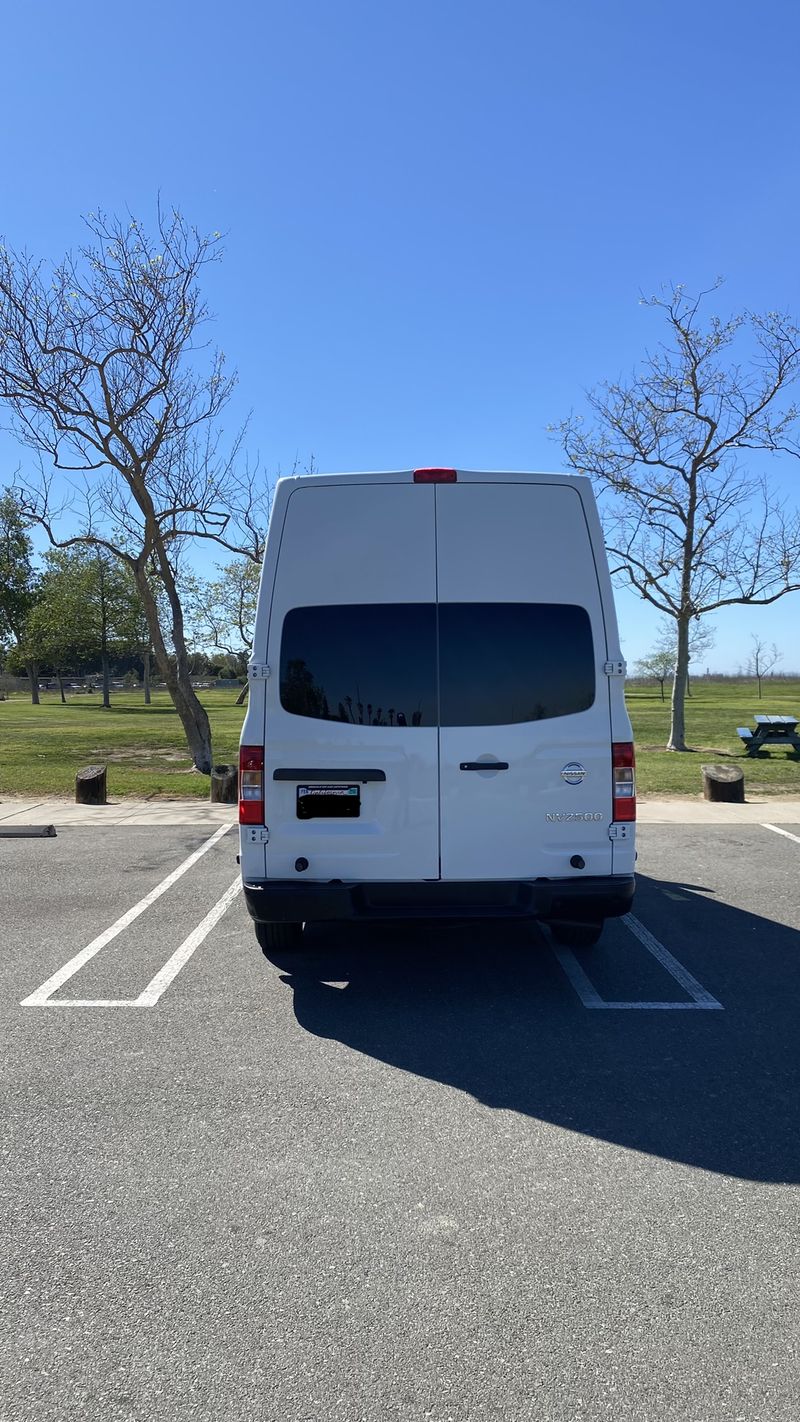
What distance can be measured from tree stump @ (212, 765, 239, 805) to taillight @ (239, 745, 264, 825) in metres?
7.21

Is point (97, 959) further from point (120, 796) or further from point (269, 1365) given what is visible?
point (120, 796)

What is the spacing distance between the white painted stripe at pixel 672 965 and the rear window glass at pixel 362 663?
208 centimetres

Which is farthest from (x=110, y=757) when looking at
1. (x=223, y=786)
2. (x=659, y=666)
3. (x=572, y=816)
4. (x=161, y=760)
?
(x=659, y=666)

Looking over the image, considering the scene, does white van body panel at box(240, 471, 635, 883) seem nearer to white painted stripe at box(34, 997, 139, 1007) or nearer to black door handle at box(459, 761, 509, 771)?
black door handle at box(459, 761, 509, 771)

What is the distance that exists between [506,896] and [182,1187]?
2.07 metres

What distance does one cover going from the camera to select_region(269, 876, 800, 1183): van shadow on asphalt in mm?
3311

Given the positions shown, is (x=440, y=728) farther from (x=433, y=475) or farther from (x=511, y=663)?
(x=433, y=475)

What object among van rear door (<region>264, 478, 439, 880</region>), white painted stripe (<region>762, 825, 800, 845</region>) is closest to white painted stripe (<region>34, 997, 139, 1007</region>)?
van rear door (<region>264, 478, 439, 880</region>)

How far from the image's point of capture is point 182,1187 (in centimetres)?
292

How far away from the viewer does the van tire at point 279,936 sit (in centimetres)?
506

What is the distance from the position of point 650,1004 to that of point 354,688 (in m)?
2.25

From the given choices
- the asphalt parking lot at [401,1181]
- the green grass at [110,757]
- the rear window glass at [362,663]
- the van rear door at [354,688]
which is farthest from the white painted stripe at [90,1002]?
the green grass at [110,757]

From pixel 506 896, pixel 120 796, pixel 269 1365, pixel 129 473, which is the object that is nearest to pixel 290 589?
pixel 506 896

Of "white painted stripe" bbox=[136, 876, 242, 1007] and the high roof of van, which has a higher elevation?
the high roof of van
